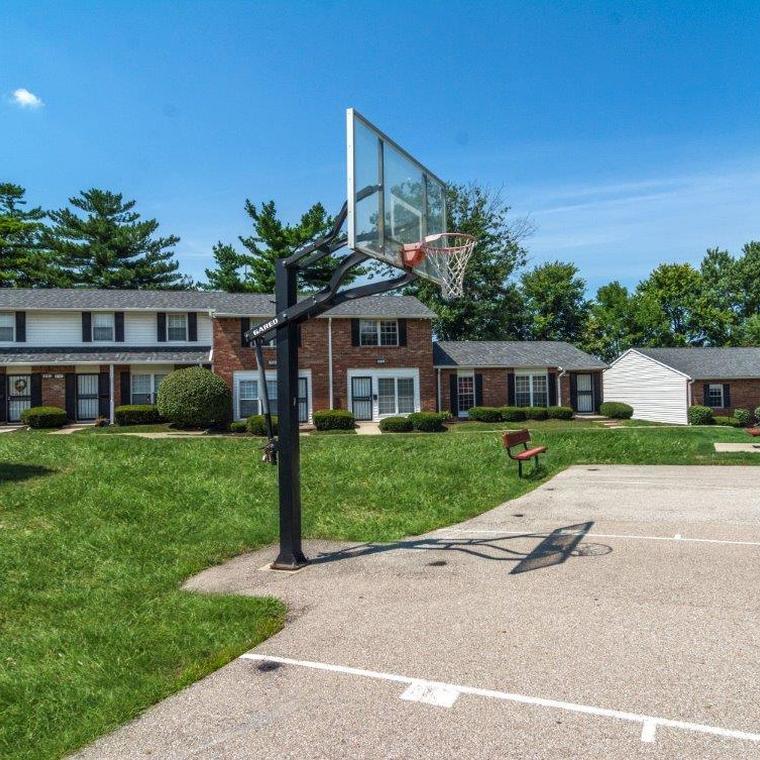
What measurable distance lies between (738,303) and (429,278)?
61392 millimetres

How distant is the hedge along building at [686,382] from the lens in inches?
1336

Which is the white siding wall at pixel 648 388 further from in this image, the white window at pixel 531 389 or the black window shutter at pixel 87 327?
the black window shutter at pixel 87 327

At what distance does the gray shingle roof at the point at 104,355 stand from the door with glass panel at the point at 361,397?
22.2ft

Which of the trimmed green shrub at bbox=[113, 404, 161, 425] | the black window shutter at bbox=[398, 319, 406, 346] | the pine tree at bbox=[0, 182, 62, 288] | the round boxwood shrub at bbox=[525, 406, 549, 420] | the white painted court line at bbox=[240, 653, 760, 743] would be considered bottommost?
the white painted court line at bbox=[240, 653, 760, 743]

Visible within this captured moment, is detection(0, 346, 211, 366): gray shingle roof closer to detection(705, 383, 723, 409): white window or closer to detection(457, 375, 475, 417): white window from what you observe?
detection(457, 375, 475, 417): white window

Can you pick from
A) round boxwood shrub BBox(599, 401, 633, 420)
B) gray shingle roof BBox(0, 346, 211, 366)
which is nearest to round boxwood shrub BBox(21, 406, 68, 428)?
gray shingle roof BBox(0, 346, 211, 366)

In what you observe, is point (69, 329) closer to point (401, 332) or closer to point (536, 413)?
point (401, 332)

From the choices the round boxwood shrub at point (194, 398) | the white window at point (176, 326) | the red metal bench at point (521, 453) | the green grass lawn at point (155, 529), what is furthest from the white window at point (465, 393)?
the red metal bench at point (521, 453)

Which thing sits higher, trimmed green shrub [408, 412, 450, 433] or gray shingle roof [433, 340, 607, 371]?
gray shingle roof [433, 340, 607, 371]

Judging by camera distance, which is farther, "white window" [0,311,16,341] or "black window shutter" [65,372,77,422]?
"white window" [0,311,16,341]

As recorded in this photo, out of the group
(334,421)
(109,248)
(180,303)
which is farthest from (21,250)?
(334,421)

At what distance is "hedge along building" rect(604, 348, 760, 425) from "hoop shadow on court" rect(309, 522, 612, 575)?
28282mm

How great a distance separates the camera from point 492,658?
4621mm

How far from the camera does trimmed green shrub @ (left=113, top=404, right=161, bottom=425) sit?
2609cm
